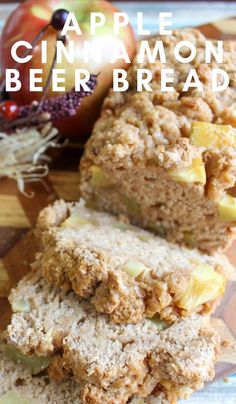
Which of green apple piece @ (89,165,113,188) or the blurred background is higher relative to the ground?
the blurred background

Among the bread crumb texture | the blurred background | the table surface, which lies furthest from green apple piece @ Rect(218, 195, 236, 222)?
the blurred background

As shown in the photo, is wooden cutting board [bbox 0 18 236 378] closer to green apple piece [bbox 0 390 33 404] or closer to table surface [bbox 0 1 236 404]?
green apple piece [bbox 0 390 33 404]

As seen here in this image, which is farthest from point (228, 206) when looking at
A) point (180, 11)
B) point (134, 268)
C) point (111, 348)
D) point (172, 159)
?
point (180, 11)

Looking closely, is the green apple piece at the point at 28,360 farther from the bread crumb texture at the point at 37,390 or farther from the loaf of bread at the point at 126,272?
the loaf of bread at the point at 126,272

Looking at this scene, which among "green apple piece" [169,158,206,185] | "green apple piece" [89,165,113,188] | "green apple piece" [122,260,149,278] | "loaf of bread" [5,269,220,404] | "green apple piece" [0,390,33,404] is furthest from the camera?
"green apple piece" [89,165,113,188]

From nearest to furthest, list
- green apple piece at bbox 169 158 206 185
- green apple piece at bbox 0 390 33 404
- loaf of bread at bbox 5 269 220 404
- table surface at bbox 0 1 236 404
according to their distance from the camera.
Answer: loaf of bread at bbox 5 269 220 404 → green apple piece at bbox 0 390 33 404 → green apple piece at bbox 169 158 206 185 → table surface at bbox 0 1 236 404

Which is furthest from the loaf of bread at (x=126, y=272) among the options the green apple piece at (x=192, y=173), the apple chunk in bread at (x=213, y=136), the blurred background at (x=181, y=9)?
the blurred background at (x=181, y=9)

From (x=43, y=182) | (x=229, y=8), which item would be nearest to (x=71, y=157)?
(x=43, y=182)

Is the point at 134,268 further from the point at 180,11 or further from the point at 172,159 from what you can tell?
the point at 180,11
